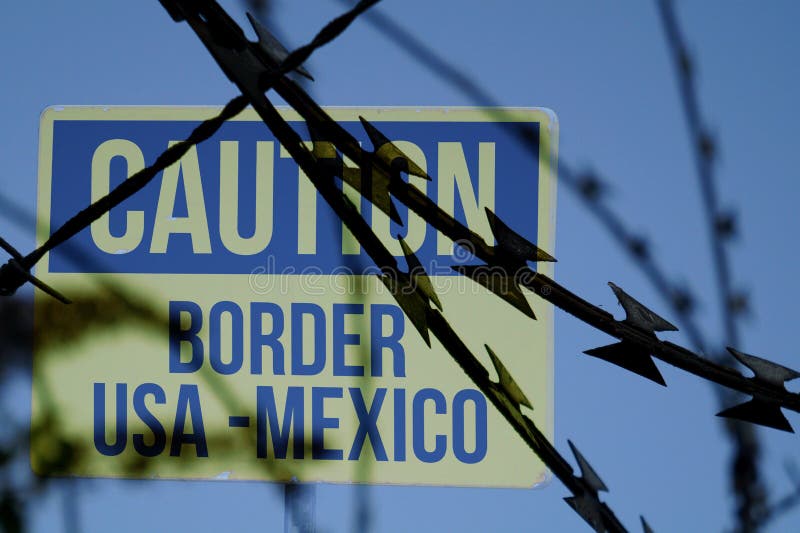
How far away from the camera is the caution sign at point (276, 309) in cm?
97

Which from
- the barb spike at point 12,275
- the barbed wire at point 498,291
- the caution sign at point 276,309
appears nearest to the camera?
the barbed wire at point 498,291

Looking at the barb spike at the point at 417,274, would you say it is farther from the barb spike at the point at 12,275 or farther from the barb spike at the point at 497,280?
the barb spike at the point at 12,275

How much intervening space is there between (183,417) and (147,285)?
21cm

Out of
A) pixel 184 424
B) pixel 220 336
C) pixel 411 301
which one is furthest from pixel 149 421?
pixel 411 301

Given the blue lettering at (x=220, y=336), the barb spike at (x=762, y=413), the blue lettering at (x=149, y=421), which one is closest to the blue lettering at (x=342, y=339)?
the blue lettering at (x=220, y=336)

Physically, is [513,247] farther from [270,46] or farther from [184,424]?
[184,424]

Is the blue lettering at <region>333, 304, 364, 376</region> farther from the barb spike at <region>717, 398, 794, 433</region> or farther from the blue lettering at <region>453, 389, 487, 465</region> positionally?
the barb spike at <region>717, 398, 794, 433</region>

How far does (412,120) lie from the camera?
37.8 inches

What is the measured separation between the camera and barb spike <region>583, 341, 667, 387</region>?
543mm

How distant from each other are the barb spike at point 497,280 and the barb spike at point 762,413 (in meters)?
0.20

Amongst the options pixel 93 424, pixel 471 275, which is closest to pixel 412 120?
pixel 471 275

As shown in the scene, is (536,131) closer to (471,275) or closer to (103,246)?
(471,275)

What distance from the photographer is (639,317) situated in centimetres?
55

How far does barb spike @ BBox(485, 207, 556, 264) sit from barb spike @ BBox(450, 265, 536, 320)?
0.05 feet
